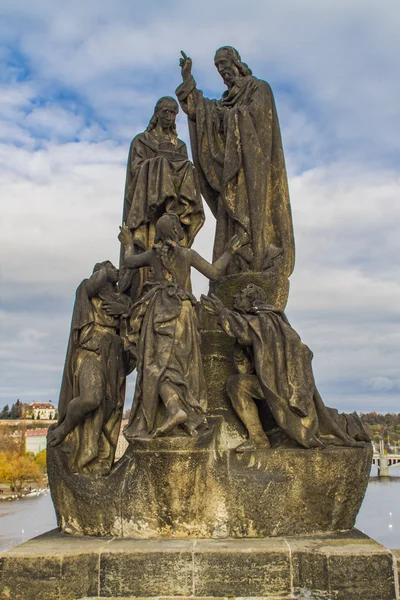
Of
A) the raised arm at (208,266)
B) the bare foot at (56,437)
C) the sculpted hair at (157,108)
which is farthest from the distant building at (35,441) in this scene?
the raised arm at (208,266)

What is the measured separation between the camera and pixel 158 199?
7180 mm

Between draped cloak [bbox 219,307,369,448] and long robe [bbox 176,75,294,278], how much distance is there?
1.23 metres

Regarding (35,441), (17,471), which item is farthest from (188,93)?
(35,441)

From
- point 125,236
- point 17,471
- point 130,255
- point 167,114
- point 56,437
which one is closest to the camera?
point 56,437

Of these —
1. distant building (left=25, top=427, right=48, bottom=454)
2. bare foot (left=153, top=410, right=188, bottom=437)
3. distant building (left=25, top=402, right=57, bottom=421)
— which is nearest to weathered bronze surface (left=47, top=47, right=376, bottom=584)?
bare foot (left=153, top=410, right=188, bottom=437)

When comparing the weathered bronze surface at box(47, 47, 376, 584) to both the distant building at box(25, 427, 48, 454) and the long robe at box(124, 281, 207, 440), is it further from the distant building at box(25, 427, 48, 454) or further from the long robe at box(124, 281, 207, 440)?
the distant building at box(25, 427, 48, 454)

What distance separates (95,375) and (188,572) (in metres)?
1.98

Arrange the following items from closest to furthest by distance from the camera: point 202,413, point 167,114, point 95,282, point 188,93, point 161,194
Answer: point 202,413 → point 95,282 → point 161,194 → point 167,114 → point 188,93

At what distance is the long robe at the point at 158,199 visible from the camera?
720 cm

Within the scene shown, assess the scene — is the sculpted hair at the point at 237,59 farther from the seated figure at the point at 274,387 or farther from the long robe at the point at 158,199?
the seated figure at the point at 274,387

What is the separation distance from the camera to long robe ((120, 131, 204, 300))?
7.20 m

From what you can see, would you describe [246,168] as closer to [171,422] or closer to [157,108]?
[157,108]

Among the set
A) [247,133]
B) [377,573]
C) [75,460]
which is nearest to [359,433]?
[377,573]

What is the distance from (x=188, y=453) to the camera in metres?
5.34
